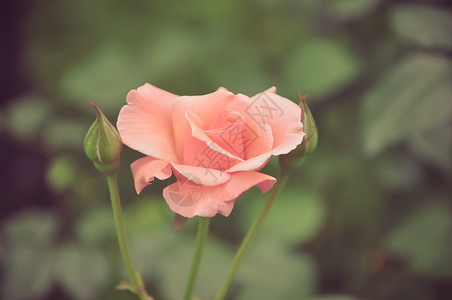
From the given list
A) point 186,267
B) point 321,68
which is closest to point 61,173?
point 186,267

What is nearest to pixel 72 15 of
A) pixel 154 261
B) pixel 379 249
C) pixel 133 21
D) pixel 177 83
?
pixel 133 21

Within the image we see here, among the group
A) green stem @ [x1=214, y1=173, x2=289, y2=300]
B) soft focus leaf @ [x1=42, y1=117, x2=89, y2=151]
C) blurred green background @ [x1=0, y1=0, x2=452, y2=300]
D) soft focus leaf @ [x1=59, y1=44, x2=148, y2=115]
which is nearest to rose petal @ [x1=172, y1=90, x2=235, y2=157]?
green stem @ [x1=214, y1=173, x2=289, y2=300]

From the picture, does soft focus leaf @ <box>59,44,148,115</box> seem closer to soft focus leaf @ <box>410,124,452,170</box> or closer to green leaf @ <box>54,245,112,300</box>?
green leaf @ <box>54,245,112,300</box>

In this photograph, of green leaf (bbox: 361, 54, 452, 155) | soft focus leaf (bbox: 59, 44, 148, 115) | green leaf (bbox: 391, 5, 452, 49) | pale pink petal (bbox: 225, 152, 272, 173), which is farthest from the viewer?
soft focus leaf (bbox: 59, 44, 148, 115)

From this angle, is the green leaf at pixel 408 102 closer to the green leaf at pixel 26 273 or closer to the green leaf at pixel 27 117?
the green leaf at pixel 26 273

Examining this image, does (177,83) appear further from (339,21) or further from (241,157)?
(241,157)

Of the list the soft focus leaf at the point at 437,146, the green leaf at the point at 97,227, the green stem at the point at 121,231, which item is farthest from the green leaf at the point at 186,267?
the soft focus leaf at the point at 437,146

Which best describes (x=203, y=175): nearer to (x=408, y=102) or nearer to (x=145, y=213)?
(x=408, y=102)
